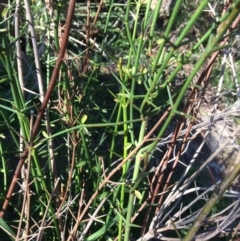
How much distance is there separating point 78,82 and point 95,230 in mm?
485

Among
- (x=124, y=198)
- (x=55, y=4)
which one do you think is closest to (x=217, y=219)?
(x=124, y=198)

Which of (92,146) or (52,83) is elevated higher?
(52,83)

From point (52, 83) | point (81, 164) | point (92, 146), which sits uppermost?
point (52, 83)

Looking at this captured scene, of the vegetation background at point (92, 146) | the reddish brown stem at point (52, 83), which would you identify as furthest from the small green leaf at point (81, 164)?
the reddish brown stem at point (52, 83)

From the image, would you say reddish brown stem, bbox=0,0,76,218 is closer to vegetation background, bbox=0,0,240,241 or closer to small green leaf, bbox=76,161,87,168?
vegetation background, bbox=0,0,240,241

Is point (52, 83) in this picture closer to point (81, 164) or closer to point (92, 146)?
point (81, 164)

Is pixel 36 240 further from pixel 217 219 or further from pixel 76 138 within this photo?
pixel 217 219

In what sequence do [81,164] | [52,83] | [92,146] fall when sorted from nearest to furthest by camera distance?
[52,83] < [81,164] < [92,146]

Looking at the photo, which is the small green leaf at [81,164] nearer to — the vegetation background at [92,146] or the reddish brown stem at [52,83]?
the vegetation background at [92,146]

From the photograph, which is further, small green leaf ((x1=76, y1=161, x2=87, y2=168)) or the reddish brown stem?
small green leaf ((x1=76, y1=161, x2=87, y2=168))

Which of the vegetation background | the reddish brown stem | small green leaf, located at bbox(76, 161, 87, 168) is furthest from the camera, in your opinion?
small green leaf, located at bbox(76, 161, 87, 168)

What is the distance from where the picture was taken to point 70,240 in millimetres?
1579

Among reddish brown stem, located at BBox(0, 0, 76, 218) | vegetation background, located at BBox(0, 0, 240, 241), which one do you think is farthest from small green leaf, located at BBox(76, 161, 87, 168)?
reddish brown stem, located at BBox(0, 0, 76, 218)

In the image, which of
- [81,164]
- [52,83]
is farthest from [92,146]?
[52,83]
